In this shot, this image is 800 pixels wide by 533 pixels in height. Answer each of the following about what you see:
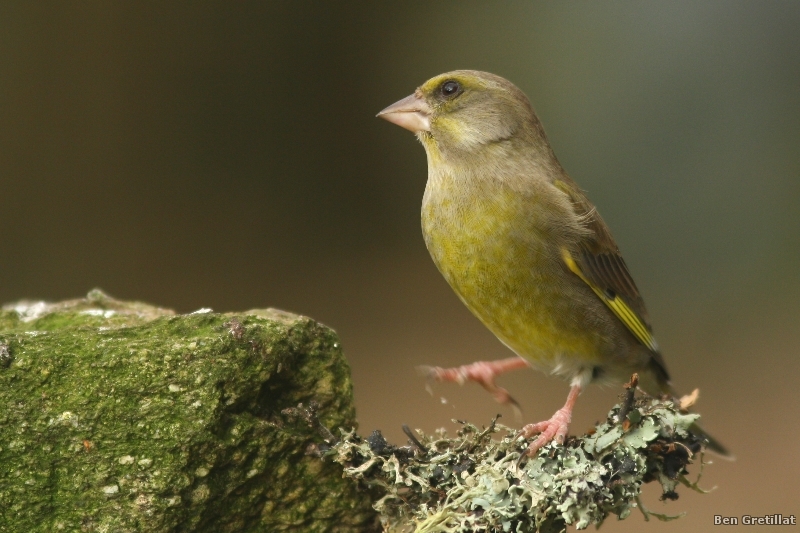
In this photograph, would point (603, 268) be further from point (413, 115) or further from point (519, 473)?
point (519, 473)

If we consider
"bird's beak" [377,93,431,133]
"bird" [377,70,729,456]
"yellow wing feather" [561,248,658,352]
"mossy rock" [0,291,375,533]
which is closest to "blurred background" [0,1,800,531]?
"yellow wing feather" [561,248,658,352]

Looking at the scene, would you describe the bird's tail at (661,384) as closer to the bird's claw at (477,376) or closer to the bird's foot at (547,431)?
the bird's claw at (477,376)

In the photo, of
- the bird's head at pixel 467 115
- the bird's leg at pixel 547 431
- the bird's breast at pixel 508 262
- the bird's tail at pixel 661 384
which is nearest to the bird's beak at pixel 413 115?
the bird's head at pixel 467 115

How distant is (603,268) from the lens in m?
4.20

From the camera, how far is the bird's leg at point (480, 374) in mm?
4082

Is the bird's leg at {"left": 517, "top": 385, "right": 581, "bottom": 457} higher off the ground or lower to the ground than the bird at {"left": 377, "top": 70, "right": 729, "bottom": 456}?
lower

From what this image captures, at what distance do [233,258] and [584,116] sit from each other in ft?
12.7

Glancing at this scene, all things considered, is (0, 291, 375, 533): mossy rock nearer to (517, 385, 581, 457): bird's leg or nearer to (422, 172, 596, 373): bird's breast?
(517, 385, 581, 457): bird's leg

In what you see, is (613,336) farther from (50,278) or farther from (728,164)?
(50,278)

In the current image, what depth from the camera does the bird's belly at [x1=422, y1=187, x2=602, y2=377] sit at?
3.82 metres

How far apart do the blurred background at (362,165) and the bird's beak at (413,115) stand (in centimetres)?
399

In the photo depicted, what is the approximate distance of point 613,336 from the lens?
4.15 m

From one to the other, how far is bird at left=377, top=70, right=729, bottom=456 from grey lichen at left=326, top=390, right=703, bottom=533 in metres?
0.48

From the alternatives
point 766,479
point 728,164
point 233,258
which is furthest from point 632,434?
point 233,258
